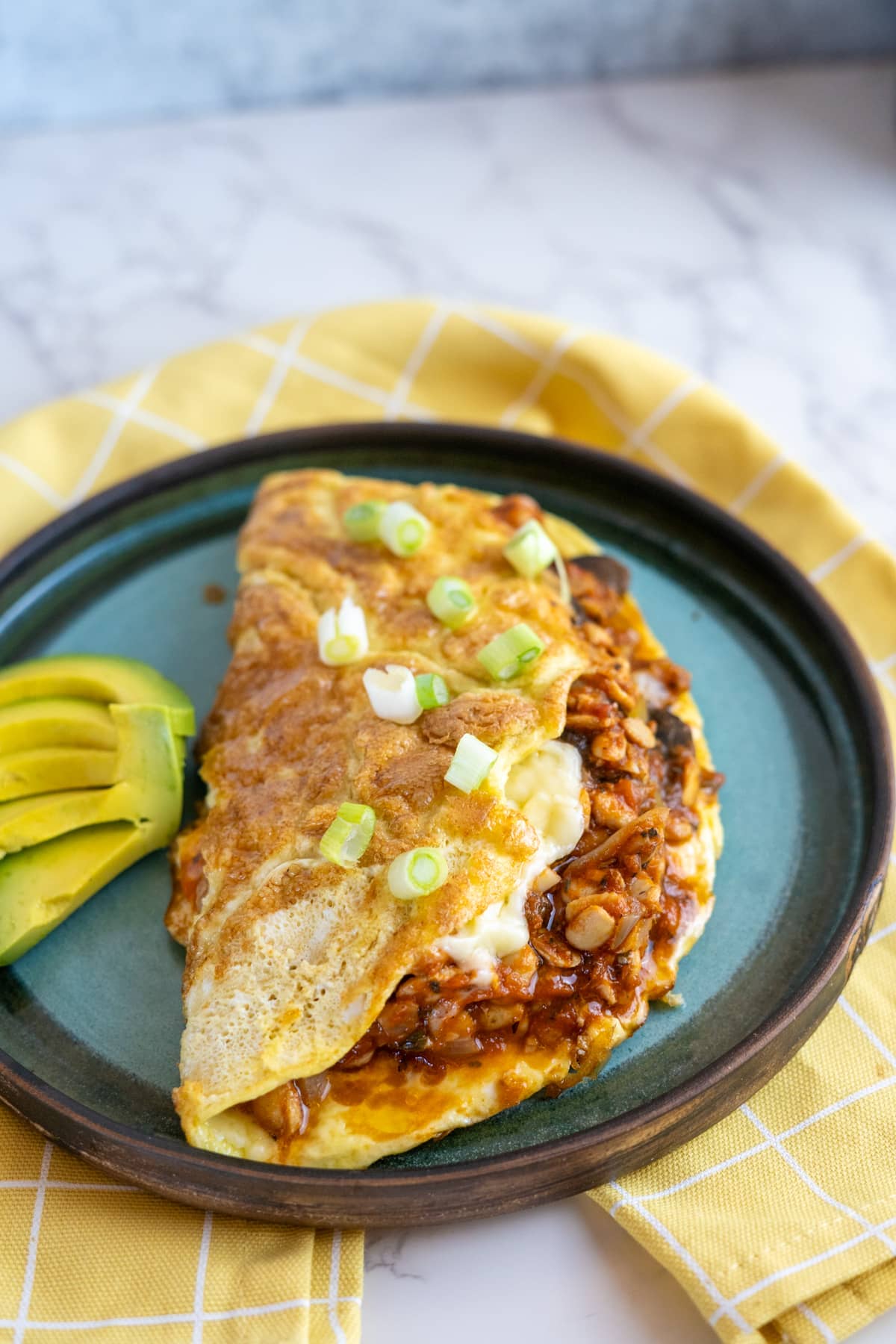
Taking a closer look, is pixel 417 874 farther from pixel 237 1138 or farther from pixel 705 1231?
pixel 705 1231

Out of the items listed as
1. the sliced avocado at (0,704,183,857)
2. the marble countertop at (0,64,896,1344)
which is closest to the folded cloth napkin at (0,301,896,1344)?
the sliced avocado at (0,704,183,857)

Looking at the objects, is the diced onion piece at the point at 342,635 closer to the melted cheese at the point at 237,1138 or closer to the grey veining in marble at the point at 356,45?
the melted cheese at the point at 237,1138

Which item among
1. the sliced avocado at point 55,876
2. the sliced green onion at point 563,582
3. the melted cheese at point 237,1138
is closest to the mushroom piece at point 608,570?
the sliced green onion at point 563,582

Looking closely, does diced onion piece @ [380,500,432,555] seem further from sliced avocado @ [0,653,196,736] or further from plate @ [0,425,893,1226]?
sliced avocado @ [0,653,196,736]

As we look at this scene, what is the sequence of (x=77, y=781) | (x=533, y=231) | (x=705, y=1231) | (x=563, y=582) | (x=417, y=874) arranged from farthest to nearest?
(x=533, y=231) < (x=563, y=582) < (x=77, y=781) < (x=417, y=874) < (x=705, y=1231)

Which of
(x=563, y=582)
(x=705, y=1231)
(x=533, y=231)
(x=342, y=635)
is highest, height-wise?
(x=533, y=231)

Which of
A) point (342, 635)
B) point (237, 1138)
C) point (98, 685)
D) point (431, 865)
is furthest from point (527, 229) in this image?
point (237, 1138)
